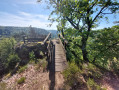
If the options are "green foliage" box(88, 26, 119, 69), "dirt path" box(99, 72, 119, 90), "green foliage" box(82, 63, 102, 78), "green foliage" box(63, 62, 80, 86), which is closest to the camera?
"green foliage" box(63, 62, 80, 86)

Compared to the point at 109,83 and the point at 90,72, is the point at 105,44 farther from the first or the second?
the point at 109,83

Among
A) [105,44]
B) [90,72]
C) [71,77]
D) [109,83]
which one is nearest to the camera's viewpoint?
[71,77]

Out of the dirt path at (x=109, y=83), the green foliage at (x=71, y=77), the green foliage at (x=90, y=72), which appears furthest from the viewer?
the green foliage at (x=90, y=72)

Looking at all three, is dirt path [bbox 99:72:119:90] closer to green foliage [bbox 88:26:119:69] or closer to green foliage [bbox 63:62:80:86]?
green foliage [bbox 88:26:119:69]

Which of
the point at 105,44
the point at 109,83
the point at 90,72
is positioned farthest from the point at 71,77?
the point at 105,44

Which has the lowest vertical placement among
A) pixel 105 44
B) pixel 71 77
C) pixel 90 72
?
pixel 90 72

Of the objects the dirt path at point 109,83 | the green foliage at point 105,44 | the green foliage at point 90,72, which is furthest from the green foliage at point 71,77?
the green foliage at point 105,44

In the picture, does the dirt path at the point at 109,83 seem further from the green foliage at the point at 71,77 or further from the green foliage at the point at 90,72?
the green foliage at the point at 71,77

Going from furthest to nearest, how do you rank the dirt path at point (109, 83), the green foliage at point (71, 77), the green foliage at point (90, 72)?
the green foliage at point (90, 72) < the dirt path at point (109, 83) < the green foliage at point (71, 77)

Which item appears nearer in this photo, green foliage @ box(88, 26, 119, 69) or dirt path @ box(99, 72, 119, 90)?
dirt path @ box(99, 72, 119, 90)

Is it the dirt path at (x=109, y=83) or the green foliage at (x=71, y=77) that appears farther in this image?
the dirt path at (x=109, y=83)

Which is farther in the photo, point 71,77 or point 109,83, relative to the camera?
point 109,83

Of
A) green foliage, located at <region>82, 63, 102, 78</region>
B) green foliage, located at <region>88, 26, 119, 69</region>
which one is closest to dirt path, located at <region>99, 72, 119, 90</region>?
green foliage, located at <region>82, 63, 102, 78</region>

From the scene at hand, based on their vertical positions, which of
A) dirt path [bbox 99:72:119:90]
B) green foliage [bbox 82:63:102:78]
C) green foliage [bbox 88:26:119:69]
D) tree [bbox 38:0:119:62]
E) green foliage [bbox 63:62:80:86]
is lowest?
dirt path [bbox 99:72:119:90]
